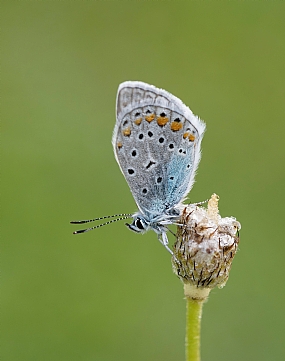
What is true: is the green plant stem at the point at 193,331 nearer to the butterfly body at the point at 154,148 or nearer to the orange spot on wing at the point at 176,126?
the butterfly body at the point at 154,148

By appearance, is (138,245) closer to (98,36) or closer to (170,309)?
(170,309)

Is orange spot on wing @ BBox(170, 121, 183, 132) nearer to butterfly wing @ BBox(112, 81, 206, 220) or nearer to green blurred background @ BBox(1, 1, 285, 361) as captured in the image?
butterfly wing @ BBox(112, 81, 206, 220)

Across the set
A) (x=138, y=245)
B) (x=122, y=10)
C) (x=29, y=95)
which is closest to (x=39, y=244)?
(x=138, y=245)

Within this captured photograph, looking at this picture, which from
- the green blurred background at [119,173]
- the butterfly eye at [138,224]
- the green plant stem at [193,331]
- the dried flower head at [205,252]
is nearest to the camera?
the green plant stem at [193,331]

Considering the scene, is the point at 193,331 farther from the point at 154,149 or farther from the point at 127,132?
the point at 127,132

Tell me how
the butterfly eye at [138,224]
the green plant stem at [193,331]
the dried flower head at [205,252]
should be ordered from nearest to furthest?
the green plant stem at [193,331]
the dried flower head at [205,252]
the butterfly eye at [138,224]

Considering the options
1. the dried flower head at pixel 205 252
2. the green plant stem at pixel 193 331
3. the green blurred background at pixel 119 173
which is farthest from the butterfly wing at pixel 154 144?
the green blurred background at pixel 119 173
